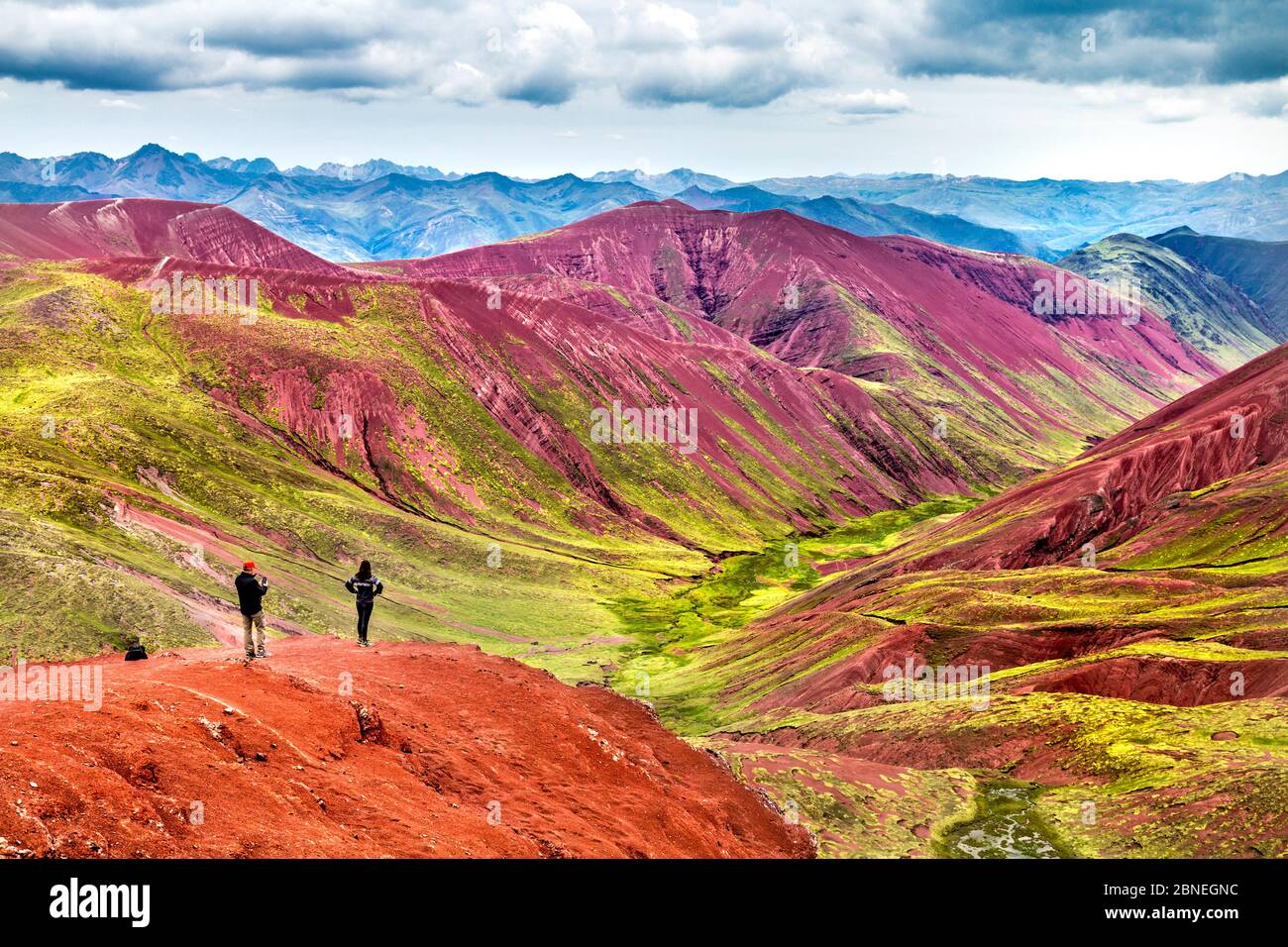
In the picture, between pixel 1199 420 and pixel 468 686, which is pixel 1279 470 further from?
pixel 468 686

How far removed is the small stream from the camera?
126ft

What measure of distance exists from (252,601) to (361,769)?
25.3 feet

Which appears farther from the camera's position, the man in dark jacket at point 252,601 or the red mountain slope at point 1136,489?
the red mountain slope at point 1136,489

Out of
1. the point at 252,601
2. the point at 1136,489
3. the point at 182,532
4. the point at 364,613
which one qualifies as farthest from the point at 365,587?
the point at 1136,489

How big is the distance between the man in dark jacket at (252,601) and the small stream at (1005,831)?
87.8ft

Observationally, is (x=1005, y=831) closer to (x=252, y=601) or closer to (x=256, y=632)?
(x=256, y=632)

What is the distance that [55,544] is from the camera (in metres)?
65.0

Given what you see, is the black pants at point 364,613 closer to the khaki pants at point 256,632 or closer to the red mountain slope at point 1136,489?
the khaki pants at point 256,632

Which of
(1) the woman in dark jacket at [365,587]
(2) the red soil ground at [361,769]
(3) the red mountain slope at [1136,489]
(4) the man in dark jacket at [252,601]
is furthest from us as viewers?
(3) the red mountain slope at [1136,489]

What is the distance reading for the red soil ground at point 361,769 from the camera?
17422 mm

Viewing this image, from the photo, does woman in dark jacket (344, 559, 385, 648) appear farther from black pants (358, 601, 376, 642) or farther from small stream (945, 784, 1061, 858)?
small stream (945, 784, 1061, 858)

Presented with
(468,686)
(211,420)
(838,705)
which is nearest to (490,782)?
(468,686)

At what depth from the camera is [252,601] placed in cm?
2906

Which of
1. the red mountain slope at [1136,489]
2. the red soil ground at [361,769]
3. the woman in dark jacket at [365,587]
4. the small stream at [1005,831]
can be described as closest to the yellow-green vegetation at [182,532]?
the red soil ground at [361,769]
